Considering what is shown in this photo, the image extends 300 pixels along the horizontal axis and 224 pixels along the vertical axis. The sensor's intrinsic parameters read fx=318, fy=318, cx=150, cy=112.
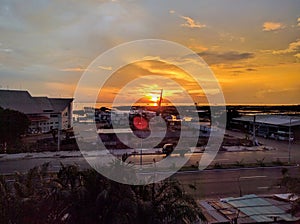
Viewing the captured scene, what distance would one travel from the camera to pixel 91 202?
550 centimetres

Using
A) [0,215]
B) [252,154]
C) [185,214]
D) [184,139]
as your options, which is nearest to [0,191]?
[0,215]

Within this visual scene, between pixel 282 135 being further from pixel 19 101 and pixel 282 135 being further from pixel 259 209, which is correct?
pixel 19 101

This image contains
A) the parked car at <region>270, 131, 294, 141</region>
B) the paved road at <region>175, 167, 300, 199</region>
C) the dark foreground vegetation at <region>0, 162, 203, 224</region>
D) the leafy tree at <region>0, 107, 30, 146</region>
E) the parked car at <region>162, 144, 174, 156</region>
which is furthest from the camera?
the parked car at <region>270, 131, 294, 141</region>

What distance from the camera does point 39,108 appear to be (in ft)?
109

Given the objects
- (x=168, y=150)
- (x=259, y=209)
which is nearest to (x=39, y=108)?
(x=168, y=150)

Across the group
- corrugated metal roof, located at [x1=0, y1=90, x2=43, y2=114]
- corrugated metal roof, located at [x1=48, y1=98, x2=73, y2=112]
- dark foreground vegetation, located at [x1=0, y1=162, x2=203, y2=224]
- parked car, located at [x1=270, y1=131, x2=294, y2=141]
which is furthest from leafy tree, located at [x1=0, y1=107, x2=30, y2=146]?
parked car, located at [x1=270, y1=131, x2=294, y2=141]

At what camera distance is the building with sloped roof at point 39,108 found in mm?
31714

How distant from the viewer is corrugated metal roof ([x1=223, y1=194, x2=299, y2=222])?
7191 mm

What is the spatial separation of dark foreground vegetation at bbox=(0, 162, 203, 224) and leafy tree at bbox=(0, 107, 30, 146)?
52.9 ft

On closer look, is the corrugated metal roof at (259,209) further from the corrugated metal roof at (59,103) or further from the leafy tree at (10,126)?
the corrugated metal roof at (59,103)

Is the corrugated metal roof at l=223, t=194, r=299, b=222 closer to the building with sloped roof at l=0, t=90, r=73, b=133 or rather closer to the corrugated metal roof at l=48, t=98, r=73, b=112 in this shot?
the building with sloped roof at l=0, t=90, r=73, b=133

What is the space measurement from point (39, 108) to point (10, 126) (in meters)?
12.9

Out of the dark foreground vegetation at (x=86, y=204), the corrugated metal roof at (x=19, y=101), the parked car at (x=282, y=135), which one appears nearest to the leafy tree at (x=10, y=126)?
the corrugated metal roof at (x=19, y=101)

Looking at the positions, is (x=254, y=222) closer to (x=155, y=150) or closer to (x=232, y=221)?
(x=232, y=221)
